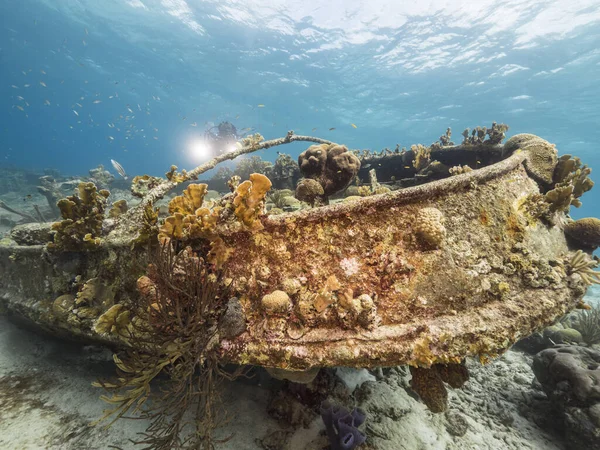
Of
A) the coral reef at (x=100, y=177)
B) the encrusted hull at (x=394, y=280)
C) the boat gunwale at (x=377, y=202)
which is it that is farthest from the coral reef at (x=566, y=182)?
the coral reef at (x=100, y=177)

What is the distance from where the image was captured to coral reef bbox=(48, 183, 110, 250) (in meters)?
3.42

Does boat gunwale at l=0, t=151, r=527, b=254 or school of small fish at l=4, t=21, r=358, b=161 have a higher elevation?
school of small fish at l=4, t=21, r=358, b=161

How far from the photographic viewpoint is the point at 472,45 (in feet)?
94.9

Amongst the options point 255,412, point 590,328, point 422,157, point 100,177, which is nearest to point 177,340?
point 255,412

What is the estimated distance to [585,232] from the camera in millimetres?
3652

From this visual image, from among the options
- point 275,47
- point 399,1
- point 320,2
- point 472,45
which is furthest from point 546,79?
point 275,47

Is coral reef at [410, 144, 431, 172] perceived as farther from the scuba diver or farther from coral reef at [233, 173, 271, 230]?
the scuba diver

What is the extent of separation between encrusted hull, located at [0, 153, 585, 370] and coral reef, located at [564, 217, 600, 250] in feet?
3.44

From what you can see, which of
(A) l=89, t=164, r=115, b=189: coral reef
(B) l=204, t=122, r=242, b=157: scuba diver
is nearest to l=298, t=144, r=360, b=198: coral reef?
(B) l=204, t=122, r=242, b=157: scuba diver

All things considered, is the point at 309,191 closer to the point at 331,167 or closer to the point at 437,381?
the point at 331,167

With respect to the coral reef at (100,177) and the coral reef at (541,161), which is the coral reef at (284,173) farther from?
the coral reef at (100,177)

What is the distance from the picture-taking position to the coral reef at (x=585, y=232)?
362 centimetres

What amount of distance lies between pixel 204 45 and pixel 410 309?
50.3 metres

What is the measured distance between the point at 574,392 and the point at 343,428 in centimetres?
419
